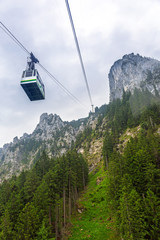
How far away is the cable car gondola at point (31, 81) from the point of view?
21.7 metres

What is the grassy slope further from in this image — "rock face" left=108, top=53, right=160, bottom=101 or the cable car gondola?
"rock face" left=108, top=53, right=160, bottom=101

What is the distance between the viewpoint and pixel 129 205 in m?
16.5

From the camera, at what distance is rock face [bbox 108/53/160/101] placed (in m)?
119

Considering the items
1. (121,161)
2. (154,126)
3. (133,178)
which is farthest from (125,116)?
(133,178)

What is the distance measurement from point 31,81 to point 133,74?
148m

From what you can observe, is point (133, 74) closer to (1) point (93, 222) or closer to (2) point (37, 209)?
(1) point (93, 222)

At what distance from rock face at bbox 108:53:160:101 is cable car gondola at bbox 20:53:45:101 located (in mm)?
110404

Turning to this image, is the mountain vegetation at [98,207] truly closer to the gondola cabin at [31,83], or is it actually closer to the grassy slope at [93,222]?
the grassy slope at [93,222]

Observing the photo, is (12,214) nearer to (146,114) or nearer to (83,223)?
(83,223)

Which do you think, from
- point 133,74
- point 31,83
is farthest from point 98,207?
point 133,74

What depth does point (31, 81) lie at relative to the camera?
2159 cm

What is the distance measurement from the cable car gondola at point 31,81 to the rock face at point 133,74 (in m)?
110

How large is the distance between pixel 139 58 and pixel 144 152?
162370 mm

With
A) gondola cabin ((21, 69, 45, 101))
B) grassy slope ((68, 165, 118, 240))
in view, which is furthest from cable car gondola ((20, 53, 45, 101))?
grassy slope ((68, 165, 118, 240))
